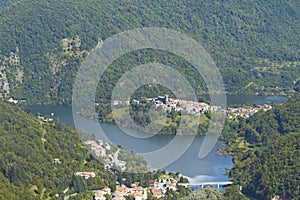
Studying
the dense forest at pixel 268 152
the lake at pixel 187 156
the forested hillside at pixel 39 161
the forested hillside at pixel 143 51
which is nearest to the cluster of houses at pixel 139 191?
the forested hillside at pixel 39 161

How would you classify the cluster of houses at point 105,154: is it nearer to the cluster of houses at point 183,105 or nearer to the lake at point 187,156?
the lake at point 187,156

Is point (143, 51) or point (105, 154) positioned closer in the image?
point (105, 154)

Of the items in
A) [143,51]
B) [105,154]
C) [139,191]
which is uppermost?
[143,51]

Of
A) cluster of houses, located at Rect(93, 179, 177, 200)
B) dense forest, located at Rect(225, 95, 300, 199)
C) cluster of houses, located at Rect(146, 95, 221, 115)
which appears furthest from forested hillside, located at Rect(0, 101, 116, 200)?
cluster of houses, located at Rect(146, 95, 221, 115)

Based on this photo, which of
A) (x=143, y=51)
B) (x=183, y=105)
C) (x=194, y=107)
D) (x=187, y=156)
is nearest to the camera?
(x=187, y=156)

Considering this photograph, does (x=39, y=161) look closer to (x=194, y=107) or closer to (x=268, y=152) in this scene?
(x=268, y=152)

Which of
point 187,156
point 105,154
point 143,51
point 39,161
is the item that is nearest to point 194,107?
point 187,156
